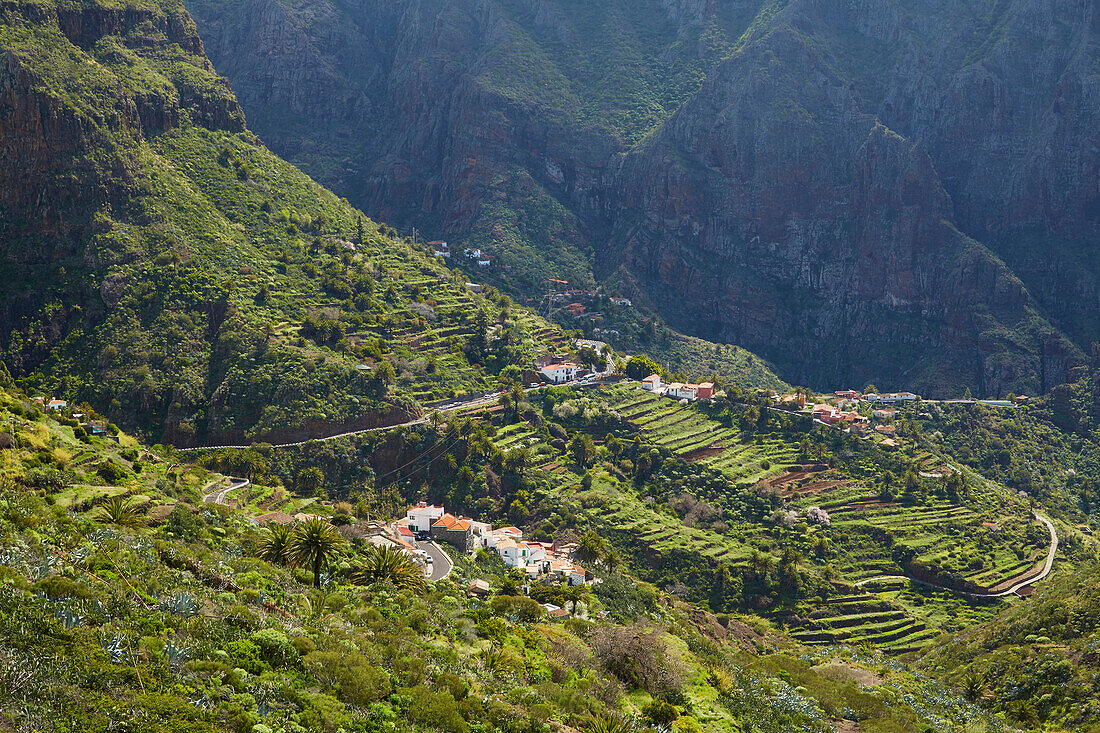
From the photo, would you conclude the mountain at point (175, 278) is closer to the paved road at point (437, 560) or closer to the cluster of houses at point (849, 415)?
the paved road at point (437, 560)

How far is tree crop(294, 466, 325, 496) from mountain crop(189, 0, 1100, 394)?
78717 mm

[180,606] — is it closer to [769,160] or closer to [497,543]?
[497,543]

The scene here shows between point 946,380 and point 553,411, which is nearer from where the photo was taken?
point 553,411

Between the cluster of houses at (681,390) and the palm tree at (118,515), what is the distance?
71933mm

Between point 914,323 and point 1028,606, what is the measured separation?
102171mm

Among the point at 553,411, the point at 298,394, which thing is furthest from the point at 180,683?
the point at 553,411

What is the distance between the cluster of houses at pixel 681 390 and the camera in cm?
10400

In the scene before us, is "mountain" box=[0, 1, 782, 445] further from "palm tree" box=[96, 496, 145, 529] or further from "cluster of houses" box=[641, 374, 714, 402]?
"palm tree" box=[96, 496, 145, 529]

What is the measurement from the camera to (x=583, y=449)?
87562mm

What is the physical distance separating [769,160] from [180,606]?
161 metres

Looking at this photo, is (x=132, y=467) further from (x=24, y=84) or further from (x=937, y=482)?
(x=937, y=482)

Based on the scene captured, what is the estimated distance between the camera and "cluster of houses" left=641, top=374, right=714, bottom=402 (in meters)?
104

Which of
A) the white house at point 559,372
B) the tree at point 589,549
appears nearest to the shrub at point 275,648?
the tree at point 589,549

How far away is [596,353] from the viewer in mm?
112875
